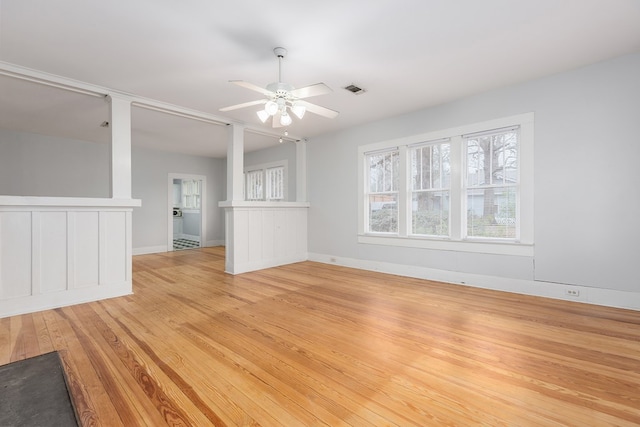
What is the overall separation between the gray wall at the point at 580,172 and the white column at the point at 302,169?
10.1ft

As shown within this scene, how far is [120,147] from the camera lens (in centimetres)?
376

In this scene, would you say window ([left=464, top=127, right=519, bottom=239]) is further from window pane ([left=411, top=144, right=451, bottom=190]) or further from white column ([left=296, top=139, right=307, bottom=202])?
white column ([left=296, top=139, right=307, bottom=202])

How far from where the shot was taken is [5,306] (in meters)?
3.03

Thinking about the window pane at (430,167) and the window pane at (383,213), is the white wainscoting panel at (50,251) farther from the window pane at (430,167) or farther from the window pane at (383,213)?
the window pane at (430,167)

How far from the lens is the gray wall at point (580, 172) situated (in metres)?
3.08

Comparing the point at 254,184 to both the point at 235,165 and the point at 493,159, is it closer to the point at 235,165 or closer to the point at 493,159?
the point at 235,165

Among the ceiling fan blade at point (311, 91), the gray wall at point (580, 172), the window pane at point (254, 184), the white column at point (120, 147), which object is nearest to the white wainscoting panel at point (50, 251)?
the white column at point (120, 147)

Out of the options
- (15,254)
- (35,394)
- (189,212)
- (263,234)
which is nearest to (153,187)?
(189,212)

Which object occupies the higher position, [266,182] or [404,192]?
[266,182]

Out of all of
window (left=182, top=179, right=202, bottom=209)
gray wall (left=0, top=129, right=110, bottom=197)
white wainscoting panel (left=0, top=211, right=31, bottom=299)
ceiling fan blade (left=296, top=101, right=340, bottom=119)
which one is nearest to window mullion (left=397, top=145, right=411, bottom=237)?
ceiling fan blade (left=296, top=101, right=340, bottom=119)

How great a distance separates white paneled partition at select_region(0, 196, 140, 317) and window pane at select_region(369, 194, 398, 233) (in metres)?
3.84

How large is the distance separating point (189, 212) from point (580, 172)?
10.6m

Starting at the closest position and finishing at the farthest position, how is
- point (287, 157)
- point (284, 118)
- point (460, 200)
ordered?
point (284, 118) < point (460, 200) < point (287, 157)

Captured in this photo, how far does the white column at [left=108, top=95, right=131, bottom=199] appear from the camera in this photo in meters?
3.71
